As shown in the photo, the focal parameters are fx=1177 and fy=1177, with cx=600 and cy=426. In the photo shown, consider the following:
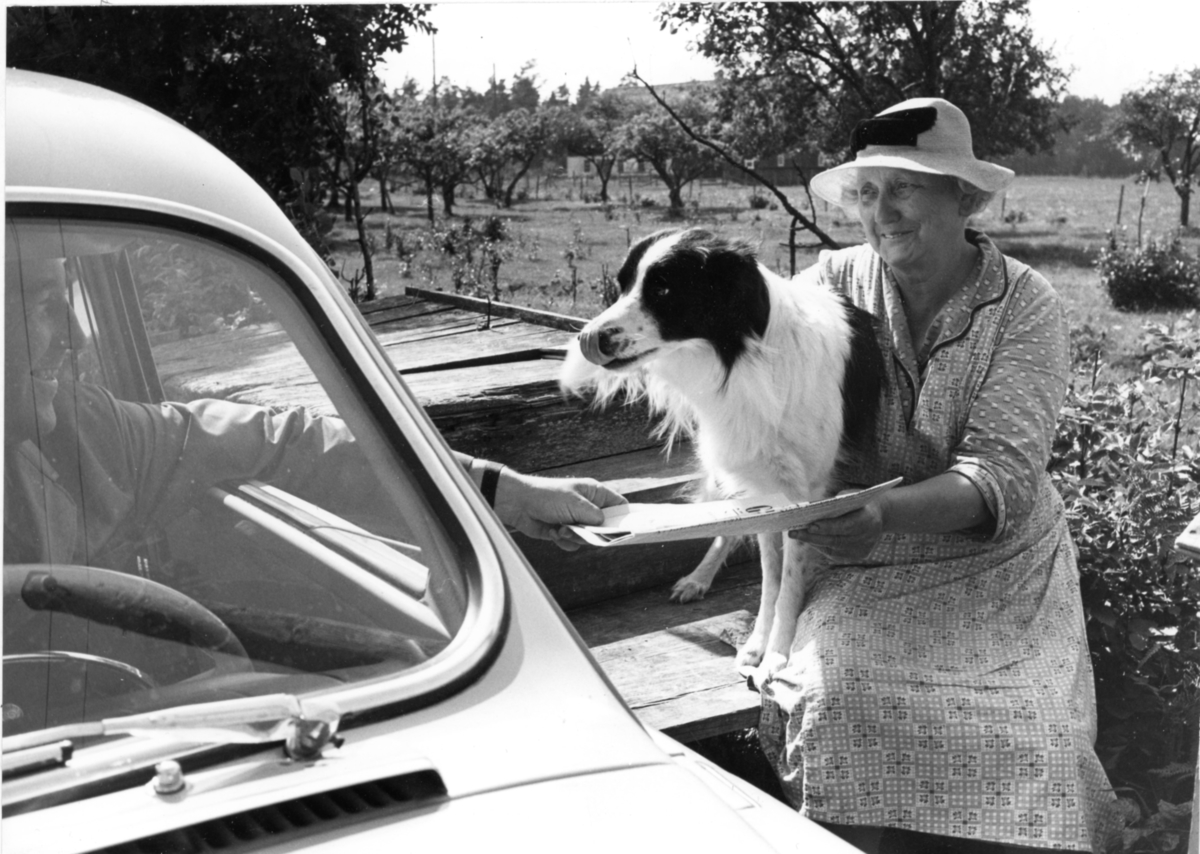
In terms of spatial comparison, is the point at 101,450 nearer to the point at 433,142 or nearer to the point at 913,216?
the point at 913,216

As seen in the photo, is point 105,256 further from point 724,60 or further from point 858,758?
point 724,60

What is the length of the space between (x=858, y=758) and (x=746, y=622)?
0.84 metres

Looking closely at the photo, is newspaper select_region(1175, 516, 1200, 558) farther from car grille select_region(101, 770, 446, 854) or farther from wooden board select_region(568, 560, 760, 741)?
car grille select_region(101, 770, 446, 854)

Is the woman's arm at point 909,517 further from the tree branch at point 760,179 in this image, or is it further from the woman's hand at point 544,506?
the tree branch at point 760,179

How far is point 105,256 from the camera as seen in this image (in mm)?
1277

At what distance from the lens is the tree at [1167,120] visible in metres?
2.79

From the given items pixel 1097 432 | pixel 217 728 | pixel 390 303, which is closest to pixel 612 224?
A: pixel 390 303

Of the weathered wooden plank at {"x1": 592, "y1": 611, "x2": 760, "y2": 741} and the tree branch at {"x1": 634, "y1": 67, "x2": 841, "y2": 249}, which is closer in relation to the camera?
the weathered wooden plank at {"x1": 592, "y1": 611, "x2": 760, "y2": 741}

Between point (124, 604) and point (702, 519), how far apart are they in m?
0.91

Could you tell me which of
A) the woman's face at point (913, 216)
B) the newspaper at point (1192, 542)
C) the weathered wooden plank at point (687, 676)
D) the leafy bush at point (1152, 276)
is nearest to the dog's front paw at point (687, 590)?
the weathered wooden plank at point (687, 676)

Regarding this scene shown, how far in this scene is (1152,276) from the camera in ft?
22.5

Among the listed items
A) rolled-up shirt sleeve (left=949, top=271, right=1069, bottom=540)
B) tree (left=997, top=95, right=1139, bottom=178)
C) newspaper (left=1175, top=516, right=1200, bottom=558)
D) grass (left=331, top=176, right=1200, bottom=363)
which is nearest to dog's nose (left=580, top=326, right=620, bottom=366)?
grass (left=331, top=176, right=1200, bottom=363)

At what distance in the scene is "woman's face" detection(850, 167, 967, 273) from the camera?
2633mm

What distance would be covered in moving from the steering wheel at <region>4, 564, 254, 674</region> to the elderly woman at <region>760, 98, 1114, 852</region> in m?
1.34
